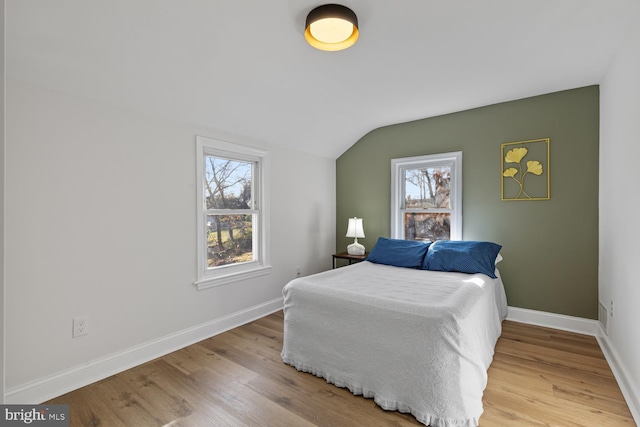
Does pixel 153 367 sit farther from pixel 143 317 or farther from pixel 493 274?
pixel 493 274

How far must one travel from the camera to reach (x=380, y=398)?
6.12 feet

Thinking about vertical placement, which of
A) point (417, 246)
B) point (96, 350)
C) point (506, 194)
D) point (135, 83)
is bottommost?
point (96, 350)

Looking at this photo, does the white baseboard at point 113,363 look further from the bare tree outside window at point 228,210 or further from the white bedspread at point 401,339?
the white bedspread at point 401,339

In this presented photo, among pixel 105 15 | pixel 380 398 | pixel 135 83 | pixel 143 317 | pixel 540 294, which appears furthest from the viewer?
pixel 540 294

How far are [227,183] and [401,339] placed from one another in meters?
2.31

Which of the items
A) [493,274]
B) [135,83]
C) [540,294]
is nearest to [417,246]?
[493,274]

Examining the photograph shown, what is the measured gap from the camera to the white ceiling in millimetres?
1762

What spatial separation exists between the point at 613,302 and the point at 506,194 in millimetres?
1320

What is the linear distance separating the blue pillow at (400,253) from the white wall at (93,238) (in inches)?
66.2

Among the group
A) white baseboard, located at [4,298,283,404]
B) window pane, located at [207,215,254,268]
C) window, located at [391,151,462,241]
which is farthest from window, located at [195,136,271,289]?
window, located at [391,151,462,241]

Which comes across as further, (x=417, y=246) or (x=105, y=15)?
(x=417, y=246)

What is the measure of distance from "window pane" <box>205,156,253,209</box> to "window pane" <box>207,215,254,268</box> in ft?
0.47

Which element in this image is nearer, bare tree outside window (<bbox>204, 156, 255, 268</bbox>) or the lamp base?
bare tree outside window (<bbox>204, 156, 255, 268</bbox>)

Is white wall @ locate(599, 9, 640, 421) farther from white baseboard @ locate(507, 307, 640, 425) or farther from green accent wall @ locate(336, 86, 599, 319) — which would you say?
green accent wall @ locate(336, 86, 599, 319)
